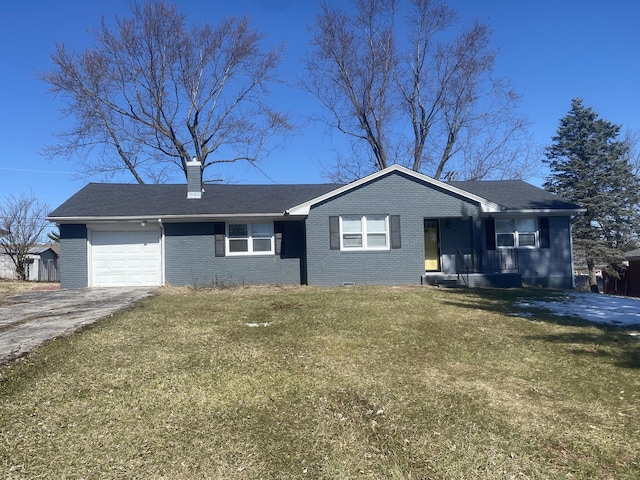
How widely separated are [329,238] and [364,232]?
1201 millimetres

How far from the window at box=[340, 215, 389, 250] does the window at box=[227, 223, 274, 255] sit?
266 cm

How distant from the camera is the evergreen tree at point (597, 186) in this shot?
89.0ft

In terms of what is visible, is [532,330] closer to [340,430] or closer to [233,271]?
[340,430]

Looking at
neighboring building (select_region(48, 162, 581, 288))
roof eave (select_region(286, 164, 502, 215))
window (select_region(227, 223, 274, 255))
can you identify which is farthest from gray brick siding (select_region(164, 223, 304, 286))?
roof eave (select_region(286, 164, 502, 215))

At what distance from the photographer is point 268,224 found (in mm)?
15461

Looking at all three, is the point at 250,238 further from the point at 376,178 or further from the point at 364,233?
the point at 376,178

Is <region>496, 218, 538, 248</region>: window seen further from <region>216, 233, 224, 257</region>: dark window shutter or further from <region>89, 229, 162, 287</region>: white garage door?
<region>89, 229, 162, 287</region>: white garage door

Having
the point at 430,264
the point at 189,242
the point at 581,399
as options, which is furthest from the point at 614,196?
the point at 581,399

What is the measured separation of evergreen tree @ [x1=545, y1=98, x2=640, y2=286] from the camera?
27.1 m

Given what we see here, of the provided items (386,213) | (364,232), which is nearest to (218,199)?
(364,232)

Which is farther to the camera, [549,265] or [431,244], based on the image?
[431,244]

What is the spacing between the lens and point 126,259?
15.0m

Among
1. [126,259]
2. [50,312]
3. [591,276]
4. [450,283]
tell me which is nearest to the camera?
[50,312]

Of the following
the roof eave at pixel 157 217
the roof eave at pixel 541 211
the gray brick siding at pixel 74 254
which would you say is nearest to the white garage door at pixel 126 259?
the gray brick siding at pixel 74 254
